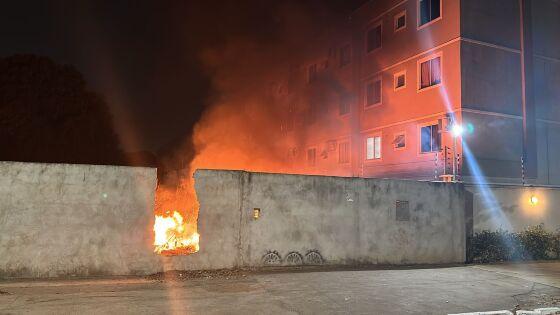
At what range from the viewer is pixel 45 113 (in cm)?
2370

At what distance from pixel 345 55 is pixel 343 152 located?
5.44 m

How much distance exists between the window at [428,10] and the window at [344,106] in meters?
6.33

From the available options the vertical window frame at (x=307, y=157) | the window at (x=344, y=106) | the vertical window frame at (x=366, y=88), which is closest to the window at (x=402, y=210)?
the vertical window frame at (x=366, y=88)

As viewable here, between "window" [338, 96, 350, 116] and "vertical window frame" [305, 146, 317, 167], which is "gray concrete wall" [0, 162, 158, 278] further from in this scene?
"vertical window frame" [305, 146, 317, 167]

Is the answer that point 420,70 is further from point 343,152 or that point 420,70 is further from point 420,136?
point 343,152

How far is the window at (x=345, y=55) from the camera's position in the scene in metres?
24.5

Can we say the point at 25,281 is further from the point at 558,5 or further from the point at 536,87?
the point at 558,5

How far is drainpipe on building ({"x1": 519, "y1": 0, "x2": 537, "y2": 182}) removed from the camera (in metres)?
18.1

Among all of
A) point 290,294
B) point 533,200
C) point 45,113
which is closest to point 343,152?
point 533,200

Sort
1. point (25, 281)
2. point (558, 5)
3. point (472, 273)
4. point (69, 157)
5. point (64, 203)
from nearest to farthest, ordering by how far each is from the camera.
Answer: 1. point (25, 281)
2. point (64, 203)
3. point (472, 273)
4. point (558, 5)
5. point (69, 157)

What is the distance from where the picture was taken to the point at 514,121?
59.2 ft

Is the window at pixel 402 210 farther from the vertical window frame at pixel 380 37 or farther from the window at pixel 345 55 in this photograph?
the window at pixel 345 55

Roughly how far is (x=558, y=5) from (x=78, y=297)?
2237cm

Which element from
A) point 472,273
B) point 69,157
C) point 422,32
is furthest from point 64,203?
point 69,157
